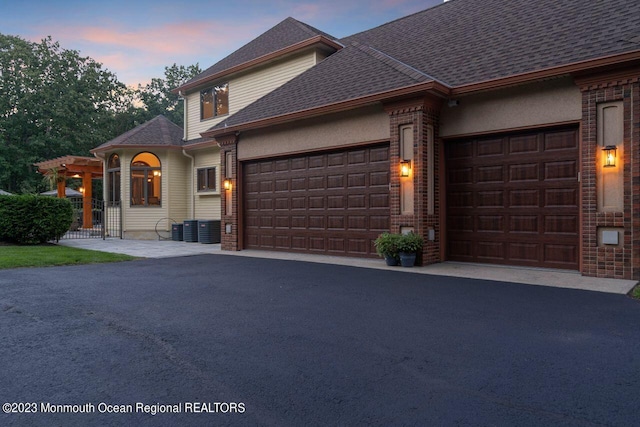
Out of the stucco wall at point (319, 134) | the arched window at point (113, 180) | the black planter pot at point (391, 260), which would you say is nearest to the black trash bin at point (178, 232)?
the arched window at point (113, 180)

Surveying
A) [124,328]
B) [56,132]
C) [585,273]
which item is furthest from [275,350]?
[56,132]

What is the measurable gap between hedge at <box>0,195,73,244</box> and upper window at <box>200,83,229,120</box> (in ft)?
22.7

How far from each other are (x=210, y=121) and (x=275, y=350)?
52.3 feet

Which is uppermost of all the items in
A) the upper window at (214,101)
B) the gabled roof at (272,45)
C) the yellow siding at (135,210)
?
the gabled roof at (272,45)

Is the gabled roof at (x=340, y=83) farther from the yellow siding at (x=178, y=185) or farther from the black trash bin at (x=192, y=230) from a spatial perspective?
the yellow siding at (x=178, y=185)

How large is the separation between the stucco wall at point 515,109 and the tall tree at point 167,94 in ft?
125

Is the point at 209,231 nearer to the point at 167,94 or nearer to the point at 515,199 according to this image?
the point at 515,199

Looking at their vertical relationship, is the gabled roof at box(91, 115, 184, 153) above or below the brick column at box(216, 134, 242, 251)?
above

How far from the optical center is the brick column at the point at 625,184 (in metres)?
6.90

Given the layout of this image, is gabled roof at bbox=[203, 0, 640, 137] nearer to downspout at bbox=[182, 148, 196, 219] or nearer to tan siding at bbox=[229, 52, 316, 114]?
tan siding at bbox=[229, 52, 316, 114]

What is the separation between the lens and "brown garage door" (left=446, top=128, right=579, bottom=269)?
7949 millimetres

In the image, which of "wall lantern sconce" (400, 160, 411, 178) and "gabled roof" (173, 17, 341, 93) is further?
"gabled roof" (173, 17, 341, 93)

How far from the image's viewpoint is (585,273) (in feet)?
24.2

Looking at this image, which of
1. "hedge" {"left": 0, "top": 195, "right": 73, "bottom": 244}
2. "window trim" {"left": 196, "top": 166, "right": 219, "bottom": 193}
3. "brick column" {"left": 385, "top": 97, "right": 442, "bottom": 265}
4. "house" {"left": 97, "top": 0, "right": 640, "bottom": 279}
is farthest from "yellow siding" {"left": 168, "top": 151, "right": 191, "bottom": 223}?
"brick column" {"left": 385, "top": 97, "right": 442, "bottom": 265}
